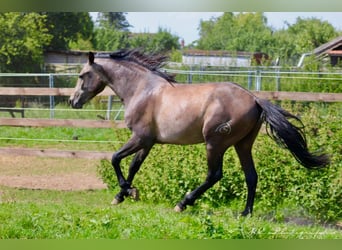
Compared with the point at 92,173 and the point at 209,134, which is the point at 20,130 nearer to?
the point at 92,173

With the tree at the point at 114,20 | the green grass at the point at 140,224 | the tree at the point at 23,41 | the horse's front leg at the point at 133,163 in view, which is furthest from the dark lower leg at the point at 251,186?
the tree at the point at 23,41

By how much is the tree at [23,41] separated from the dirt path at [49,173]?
2.28 metres

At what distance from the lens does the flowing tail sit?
5328 millimetres

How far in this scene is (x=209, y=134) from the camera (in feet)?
17.6

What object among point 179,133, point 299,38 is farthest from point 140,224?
point 299,38

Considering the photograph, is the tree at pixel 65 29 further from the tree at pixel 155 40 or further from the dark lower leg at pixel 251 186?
the dark lower leg at pixel 251 186

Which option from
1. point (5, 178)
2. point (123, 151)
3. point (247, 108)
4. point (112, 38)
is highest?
point (112, 38)

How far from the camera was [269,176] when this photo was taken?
240 inches

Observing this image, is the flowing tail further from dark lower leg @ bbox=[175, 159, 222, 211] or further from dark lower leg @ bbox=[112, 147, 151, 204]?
dark lower leg @ bbox=[112, 147, 151, 204]

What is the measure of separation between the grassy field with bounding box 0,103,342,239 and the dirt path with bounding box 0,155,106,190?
0.68 feet

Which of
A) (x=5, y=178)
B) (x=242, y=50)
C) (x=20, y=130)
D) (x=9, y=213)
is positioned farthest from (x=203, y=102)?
(x=20, y=130)

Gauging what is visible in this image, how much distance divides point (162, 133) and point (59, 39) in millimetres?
7075

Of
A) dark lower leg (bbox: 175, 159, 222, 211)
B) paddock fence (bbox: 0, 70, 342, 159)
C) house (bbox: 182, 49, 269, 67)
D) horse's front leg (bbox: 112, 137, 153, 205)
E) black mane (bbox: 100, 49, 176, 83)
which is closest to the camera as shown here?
dark lower leg (bbox: 175, 159, 222, 211)

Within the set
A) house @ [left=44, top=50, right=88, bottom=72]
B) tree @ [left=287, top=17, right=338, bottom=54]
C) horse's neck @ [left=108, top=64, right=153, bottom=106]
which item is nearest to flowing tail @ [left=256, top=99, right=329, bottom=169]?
horse's neck @ [left=108, top=64, right=153, bottom=106]
